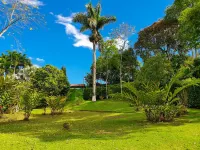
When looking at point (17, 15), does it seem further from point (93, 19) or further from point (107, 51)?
point (107, 51)

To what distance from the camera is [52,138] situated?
7.21m

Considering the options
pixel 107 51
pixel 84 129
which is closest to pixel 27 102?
pixel 84 129

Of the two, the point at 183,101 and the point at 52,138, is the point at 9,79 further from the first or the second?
the point at 183,101

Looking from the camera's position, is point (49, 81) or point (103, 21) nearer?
point (49, 81)

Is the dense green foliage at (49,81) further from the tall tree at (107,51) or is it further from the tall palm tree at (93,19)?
the tall tree at (107,51)

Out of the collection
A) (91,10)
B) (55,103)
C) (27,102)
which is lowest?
(55,103)

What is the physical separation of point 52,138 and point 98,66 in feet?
105

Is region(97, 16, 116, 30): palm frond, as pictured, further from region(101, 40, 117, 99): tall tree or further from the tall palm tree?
region(101, 40, 117, 99): tall tree

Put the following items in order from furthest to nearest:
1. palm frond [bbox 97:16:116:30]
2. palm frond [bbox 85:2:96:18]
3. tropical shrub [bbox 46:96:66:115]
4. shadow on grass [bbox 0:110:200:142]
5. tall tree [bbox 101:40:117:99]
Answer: tall tree [bbox 101:40:117:99] < palm frond [bbox 97:16:116:30] < palm frond [bbox 85:2:96:18] < tropical shrub [bbox 46:96:66:115] < shadow on grass [bbox 0:110:200:142]

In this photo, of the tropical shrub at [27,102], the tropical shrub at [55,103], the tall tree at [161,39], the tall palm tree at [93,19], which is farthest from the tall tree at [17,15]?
the tall tree at [161,39]

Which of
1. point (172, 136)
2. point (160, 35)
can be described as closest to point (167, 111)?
point (172, 136)

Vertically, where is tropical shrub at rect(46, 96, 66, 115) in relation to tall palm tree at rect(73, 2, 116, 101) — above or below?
below

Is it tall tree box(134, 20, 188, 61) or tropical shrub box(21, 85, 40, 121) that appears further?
tall tree box(134, 20, 188, 61)

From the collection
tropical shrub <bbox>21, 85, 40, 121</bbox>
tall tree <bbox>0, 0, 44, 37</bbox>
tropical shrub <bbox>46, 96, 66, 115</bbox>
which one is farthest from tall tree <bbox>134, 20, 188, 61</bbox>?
tall tree <bbox>0, 0, 44, 37</bbox>
